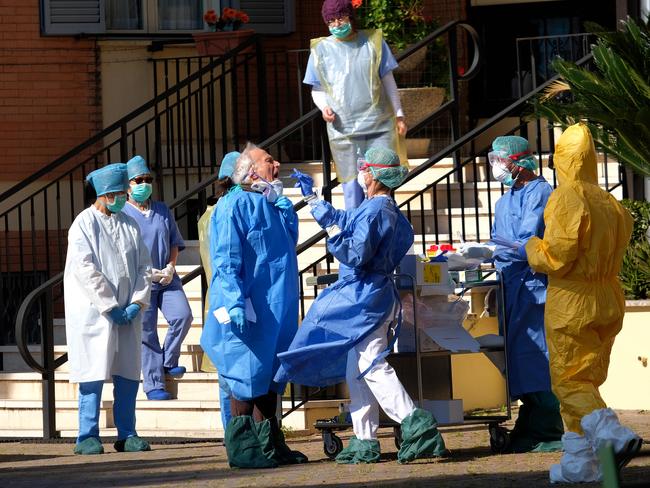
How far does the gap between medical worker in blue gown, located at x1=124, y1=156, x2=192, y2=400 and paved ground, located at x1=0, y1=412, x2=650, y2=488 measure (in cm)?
77

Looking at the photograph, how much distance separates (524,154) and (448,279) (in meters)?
0.95

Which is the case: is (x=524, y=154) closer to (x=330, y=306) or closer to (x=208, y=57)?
(x=330, y=306)

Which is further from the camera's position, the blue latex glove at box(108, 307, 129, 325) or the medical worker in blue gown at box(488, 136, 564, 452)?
the blue latex glove at box(108, 307, 129, 325)

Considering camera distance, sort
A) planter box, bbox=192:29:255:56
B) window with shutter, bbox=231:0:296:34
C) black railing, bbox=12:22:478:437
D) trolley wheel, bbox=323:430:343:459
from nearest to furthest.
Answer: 1. trolley wheel, bbox=323:430:343:459
2. black railing, bbox=12:22:478:437
3. planter box, bbox=192:29:255:56
4. window with shutter, bbox=231:0:296:34

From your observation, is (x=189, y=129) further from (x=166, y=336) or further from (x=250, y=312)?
(x=250, y=312)

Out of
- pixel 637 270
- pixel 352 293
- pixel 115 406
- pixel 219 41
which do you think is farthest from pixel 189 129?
pixel 352 293

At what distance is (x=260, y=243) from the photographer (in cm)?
864

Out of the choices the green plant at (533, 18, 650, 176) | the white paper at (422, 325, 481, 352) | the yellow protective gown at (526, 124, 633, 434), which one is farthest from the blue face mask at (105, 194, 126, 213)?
the yellow protective gown at (526, 124, 633, 434)

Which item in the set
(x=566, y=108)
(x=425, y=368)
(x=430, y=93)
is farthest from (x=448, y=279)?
(x=430, y=93)

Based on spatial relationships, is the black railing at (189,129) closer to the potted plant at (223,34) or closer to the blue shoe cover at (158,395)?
the potted plant at (223,34)

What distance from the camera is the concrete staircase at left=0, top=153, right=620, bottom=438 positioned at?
10766 millimetres

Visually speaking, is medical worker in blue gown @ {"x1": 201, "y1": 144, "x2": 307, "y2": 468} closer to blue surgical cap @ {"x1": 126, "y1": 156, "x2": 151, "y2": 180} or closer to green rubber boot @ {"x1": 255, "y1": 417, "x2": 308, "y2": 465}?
green rubber boot @ {"x1": 255, "y1": 417, "x2": 308, "y2": 465}

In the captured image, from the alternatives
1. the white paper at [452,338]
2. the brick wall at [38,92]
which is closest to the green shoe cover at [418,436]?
the white paper at [452,338]

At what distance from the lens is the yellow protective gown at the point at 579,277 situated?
303 inches
